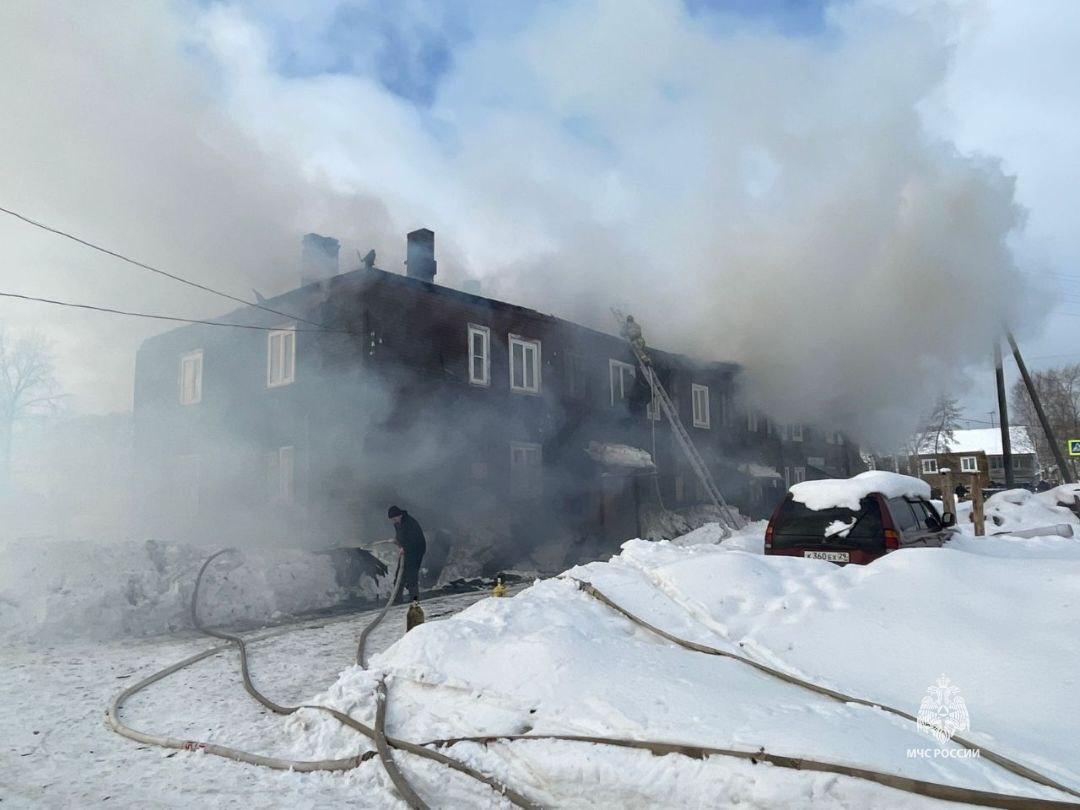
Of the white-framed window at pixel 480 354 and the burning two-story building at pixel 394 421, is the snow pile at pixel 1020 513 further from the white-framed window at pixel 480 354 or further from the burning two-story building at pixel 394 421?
the white-framed window at pixel 480 354

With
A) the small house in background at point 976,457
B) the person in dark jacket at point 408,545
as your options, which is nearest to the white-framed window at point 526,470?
the person in dark jacket at point 408,545

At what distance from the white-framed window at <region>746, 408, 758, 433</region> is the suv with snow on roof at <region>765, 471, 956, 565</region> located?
742 inches

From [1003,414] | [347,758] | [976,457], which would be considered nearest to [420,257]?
[347,758]

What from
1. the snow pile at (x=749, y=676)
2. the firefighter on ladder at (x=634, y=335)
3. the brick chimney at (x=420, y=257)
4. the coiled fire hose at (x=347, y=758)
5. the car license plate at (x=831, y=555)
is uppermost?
the brick chimney at (x=420, y=257)

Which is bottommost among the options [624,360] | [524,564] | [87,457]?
[524,564]

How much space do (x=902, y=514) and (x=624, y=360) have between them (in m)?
13.9

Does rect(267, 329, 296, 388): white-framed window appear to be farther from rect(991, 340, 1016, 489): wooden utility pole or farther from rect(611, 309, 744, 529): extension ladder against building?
rect(991, 340, 1016, 489): wooden utility pole

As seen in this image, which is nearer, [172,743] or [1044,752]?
[1044,752]

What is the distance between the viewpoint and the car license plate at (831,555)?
7605mm

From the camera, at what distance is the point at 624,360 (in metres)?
21.5

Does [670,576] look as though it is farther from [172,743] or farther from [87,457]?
[87,457]

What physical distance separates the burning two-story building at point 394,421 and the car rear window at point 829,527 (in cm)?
871

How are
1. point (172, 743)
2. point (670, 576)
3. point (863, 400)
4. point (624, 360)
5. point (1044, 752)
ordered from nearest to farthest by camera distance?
point (1044, 752) < point (172, 743) < point (670, 576) < point (624, 360) < point (863, 400)

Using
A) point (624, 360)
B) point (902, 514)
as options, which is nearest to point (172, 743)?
point (902, 514)
